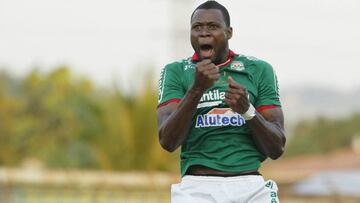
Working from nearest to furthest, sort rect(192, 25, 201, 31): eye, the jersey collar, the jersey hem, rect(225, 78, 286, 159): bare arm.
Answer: rect(225, 78, 286, 159): bare arm, rect(192, 25, 201, 31): eye, the jersey hem, the jersey collar

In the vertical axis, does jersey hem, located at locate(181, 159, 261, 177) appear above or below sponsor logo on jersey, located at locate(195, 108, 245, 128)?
below

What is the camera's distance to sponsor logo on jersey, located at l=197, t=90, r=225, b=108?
685 cm

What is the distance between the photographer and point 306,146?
236 ft

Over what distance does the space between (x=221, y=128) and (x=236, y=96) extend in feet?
1.54

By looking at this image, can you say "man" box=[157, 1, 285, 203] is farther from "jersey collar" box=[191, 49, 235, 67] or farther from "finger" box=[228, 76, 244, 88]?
"finger" box=[228, 76, 244, 88]

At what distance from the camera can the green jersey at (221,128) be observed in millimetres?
6809

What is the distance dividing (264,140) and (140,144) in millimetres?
27269

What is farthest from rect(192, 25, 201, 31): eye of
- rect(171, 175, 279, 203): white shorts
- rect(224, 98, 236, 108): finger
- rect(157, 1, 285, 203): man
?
rect(171, 175, 279, 203): white shorts

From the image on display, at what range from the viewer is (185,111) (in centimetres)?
654

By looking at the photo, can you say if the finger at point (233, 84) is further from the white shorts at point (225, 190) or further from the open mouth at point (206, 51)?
the white shorts at point (225, 190)

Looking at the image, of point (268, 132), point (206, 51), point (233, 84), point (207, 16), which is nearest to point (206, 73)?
point (233, 84)

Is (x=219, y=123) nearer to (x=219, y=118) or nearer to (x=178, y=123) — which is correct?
(x=219, y=118)

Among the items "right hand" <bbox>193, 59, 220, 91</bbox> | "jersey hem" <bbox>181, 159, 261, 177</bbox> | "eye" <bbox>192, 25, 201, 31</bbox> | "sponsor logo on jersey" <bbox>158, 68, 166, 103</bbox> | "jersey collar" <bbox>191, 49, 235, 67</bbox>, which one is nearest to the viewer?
"right hand" <bbox>193, 59, 220, 91</bbox>

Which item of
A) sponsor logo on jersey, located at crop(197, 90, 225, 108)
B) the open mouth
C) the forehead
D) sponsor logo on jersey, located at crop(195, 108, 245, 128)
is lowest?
sponsor logo on jersey, located at crop(195, 108, 245, 128)
